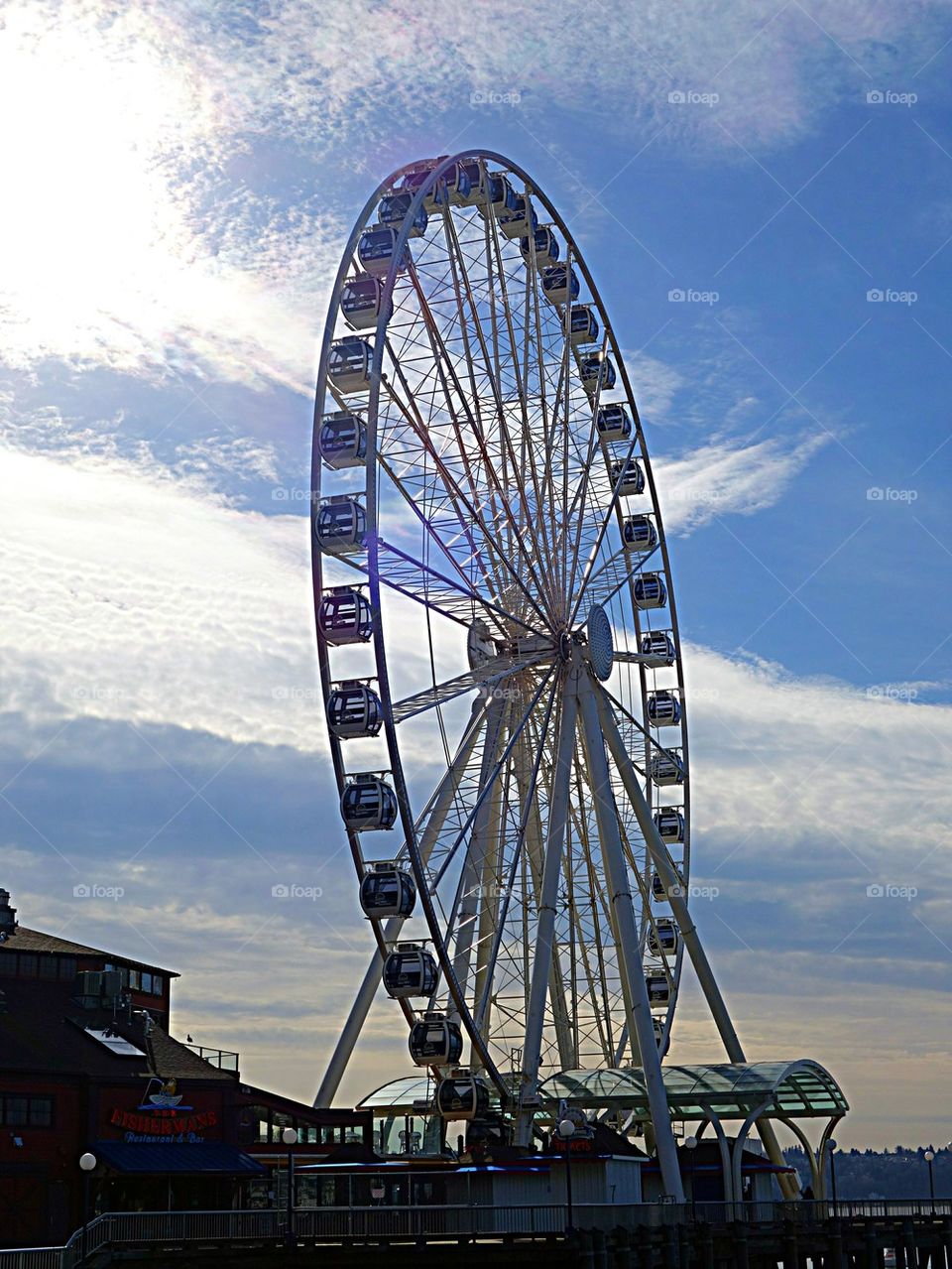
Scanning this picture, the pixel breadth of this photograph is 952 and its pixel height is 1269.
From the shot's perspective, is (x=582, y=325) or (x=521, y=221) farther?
(x=582, y=325)

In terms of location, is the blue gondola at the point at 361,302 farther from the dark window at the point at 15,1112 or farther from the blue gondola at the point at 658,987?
the blue gondola at the point at 658,987

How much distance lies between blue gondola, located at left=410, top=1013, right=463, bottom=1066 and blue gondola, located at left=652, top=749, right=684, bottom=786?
2154 cm

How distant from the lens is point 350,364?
4850 cm

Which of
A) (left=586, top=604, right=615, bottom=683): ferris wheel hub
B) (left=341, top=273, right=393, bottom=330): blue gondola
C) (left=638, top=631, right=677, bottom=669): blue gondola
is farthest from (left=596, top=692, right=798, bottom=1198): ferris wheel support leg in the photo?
(left=341, top=273, right=393, bottom=330): blue gondola

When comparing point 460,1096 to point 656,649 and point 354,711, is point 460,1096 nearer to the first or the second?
point 354,711

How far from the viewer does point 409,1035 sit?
46.9 metres

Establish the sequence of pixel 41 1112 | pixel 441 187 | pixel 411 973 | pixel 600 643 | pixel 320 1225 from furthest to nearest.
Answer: pixel 600 643 < pixel 441 187 < pixel 411 973 < pixel 41 1112 < pixel 320 1225

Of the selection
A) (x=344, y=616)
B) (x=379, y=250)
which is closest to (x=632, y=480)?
(x=379, y=250)

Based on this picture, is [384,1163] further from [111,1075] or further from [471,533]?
[471,533]

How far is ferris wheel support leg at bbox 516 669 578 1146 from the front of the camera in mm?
50250

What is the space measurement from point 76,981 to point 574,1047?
57.9 feet

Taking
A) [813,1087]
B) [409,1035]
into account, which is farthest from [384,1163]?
[813,1087]

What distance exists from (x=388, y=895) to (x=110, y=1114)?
966 cm

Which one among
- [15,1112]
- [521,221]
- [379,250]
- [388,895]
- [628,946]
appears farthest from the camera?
[521,221]
